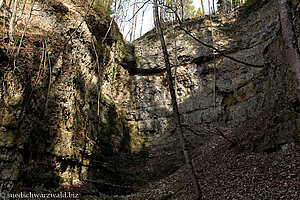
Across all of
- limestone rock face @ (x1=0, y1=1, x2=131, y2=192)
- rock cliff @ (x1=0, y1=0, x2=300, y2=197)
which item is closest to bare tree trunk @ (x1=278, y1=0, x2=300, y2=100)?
rock cliff @ (x1=0, y1=0, x2=300, y2=197)

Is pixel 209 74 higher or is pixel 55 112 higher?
pixel 209 74

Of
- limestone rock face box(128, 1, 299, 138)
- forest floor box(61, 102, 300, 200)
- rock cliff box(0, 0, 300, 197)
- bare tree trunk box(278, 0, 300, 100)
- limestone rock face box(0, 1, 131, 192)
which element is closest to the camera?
bare tree trunk box(278, 0, 300, 100)

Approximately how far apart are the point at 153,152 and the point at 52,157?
7.34 meters

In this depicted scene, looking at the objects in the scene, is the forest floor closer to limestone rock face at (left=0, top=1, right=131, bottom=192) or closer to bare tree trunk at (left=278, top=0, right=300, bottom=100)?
limestone rock face at (left=0, top=1, right=131, bottom=192)

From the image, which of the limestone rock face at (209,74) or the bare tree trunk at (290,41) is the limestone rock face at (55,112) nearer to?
the bare tree trunk at (290,41)

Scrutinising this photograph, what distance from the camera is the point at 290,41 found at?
7.46 feet

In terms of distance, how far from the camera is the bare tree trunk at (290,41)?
215 centimetres

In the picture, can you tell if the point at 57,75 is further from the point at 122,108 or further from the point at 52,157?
the point at 122,108

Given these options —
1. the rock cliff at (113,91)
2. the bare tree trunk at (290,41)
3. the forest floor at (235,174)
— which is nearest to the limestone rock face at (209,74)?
the rock cliff at (113,91)

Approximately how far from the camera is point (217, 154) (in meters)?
8.71

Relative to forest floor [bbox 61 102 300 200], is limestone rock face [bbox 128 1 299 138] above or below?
above

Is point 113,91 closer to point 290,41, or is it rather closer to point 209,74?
point 209,74

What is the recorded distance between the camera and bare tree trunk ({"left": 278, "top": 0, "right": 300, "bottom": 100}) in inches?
84.7


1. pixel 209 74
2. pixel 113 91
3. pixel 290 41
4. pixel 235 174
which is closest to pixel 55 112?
pixel 113 91
